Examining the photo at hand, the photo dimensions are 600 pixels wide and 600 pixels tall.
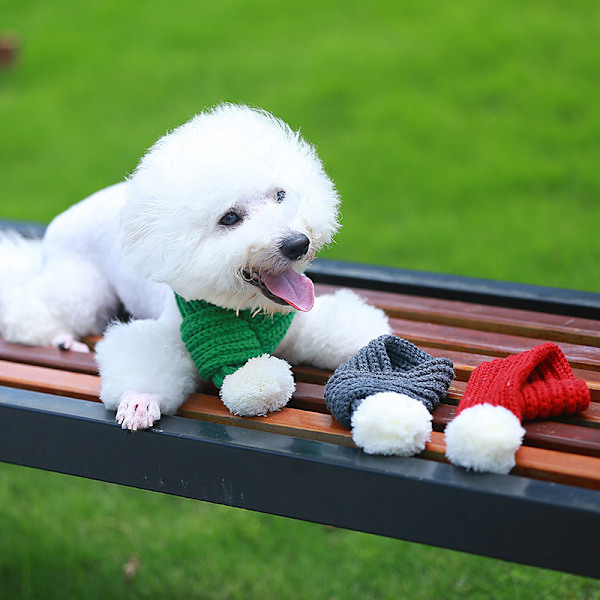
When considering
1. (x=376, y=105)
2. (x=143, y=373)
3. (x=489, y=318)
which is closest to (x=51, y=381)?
(x=143, y=373)

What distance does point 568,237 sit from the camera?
4055 mm

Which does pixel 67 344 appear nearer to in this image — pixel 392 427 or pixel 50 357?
pixel 50 357

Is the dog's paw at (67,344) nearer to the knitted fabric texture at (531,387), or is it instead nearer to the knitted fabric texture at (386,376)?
the knitted fabric texture at (386,376)

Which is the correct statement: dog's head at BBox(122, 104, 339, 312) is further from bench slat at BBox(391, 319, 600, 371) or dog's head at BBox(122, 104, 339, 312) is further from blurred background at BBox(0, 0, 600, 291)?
blurred background at BBox(0, 0, 600, 291)

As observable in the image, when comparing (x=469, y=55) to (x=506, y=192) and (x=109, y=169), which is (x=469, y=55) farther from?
(x=109, y=169)

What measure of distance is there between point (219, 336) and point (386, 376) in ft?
1.31

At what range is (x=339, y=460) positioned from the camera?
160 centimetres

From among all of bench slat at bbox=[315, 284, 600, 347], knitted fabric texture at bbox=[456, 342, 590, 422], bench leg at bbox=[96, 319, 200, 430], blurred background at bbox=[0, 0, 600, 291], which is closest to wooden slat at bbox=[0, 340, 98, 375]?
bench leg at bbox=[96, 319, 200, 430]

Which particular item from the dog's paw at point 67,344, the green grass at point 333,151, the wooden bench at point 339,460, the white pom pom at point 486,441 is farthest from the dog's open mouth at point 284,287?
the green grass at point 333,151

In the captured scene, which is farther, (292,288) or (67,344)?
(67,344)

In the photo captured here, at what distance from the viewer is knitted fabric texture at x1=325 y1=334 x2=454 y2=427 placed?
5.65 ft

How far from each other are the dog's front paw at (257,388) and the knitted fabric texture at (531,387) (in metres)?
0.39

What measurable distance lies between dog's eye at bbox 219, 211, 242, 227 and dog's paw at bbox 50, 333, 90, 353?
2.47 ft

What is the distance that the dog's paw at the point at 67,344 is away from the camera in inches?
90.3
